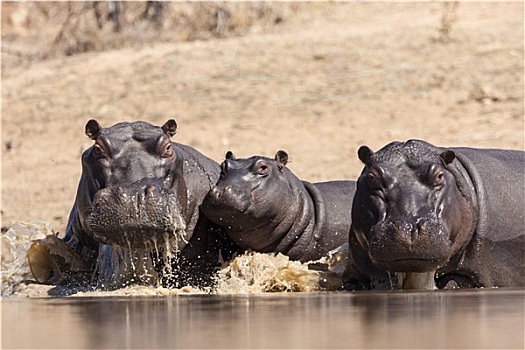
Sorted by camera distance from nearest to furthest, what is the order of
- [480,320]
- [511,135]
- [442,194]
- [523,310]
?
[480,320], [523,310], [442,194], [511,135]

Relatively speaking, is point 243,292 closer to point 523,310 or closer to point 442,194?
point 442,194

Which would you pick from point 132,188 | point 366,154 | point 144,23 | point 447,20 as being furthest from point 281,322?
point 144,23

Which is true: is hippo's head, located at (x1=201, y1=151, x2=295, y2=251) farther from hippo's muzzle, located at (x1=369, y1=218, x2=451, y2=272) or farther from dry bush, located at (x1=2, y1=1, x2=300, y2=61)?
dry bush, located at (x1=2, y1=1, x2=300, y2=61)

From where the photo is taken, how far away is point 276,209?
8.84 meters

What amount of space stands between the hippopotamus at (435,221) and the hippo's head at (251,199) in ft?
3.01

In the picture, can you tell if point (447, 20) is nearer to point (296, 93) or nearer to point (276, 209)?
point (296, 93)

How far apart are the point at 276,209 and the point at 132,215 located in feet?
4.75

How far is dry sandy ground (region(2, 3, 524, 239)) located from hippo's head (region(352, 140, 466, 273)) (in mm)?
5384

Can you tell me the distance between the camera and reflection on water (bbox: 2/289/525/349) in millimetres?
4504

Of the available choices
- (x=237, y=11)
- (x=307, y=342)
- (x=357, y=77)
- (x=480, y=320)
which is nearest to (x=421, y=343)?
(x=307, y=342)

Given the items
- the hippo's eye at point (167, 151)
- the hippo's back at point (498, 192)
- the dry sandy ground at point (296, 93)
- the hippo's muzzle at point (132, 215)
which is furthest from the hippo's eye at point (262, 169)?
the dry sandy ground at point (296, 93)

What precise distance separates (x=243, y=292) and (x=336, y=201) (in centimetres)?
156

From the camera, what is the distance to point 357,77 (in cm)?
1700

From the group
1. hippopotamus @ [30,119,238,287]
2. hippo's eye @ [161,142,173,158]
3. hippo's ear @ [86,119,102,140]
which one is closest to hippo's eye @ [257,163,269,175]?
hippopotamus @ [30,119,238,287]
